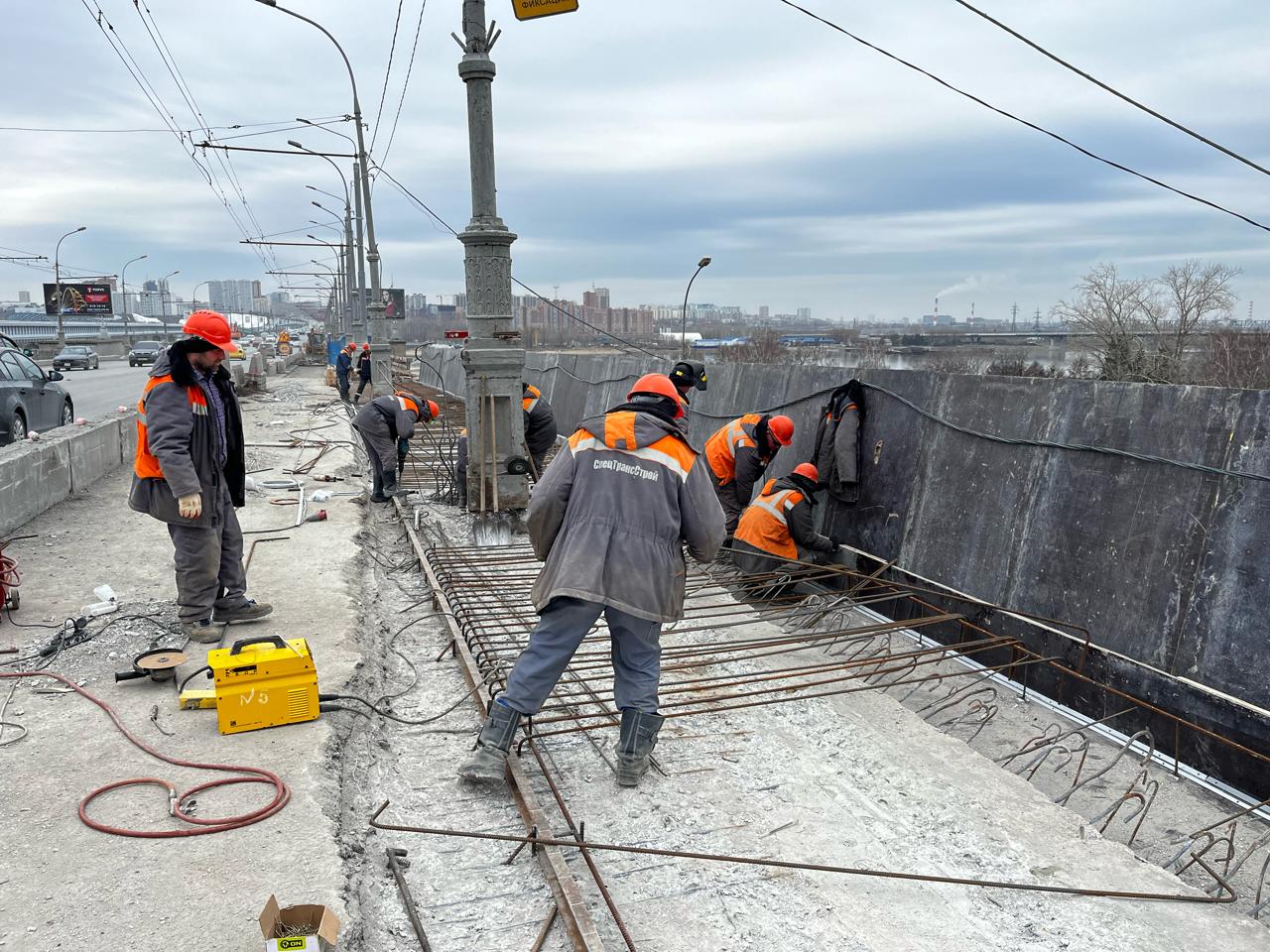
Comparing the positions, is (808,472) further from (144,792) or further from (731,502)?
(144,792)

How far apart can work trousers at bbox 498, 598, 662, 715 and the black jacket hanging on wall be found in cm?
457

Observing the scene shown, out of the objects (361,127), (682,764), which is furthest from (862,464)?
(361,127)

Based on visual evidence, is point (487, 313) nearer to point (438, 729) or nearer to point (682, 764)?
point (438, 729)

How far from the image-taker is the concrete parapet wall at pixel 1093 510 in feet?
16.6

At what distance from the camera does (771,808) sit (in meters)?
4.07

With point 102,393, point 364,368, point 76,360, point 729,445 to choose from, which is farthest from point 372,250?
point 76,360

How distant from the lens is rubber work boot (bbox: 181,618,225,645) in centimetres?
530

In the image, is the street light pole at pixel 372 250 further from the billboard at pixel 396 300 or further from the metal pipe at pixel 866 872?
the billboard at pixel 396 300

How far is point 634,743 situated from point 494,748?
63cm

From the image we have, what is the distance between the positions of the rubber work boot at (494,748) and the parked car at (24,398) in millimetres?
11347

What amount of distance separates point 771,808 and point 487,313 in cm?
653

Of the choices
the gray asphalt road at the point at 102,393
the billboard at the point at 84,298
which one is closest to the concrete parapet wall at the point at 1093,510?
the gray asphalt road at the point at 102,393

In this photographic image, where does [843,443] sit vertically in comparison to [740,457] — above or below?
above

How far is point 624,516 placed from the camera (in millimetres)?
3969
